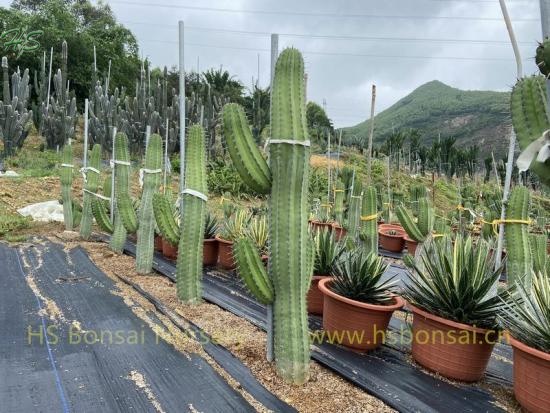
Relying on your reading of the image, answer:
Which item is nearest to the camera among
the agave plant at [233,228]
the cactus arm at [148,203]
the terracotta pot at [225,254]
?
the cactus arm at [148,203]

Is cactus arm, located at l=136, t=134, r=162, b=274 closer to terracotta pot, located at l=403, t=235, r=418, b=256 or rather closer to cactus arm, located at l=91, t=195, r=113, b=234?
cactus arm, located at l=91, t=195, r=113, b=234

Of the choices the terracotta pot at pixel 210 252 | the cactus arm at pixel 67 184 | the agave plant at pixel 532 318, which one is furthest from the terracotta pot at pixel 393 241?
the cactus arm at pixel 67 184

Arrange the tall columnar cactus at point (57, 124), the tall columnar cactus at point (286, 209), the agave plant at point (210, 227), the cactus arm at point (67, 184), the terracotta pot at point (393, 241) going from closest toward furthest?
the tall columnar cactus at point (286, 209)
the agave plant at point (210, 227)
the cactus arm at point (67, 184)
the terracotta pot at point (393, 241)
the tall columnar cactus at point (57, 124)

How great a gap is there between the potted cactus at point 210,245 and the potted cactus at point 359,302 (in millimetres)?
2718

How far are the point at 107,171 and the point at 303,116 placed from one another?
37.7 ft

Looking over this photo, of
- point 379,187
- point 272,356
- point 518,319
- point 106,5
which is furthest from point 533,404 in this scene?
point 106,5

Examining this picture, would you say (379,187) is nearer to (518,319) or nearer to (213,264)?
(213,264)

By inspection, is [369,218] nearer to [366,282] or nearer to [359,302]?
[366,282]

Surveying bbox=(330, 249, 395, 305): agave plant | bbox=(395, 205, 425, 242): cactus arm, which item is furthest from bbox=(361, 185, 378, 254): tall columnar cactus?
bbox=(330, 249, 395, 305): agave plant

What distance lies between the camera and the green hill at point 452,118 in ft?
147

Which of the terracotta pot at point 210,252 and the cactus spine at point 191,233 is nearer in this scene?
the cactus spine at point 191,233

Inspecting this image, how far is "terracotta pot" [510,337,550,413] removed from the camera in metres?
2.31

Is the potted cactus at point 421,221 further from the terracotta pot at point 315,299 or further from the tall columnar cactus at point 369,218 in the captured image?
the terracotta pot at point 315,299

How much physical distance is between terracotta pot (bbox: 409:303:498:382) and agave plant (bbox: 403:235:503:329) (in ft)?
0.39
